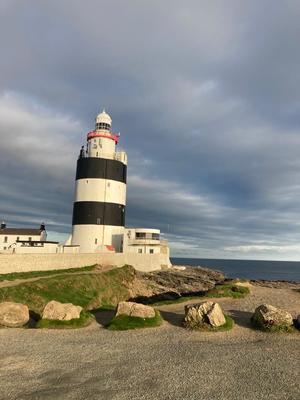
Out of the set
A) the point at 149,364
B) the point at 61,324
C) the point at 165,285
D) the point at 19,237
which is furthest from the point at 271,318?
the point at 19,237

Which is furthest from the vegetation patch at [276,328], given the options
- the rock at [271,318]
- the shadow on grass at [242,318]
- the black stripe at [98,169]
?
the black stripe at [98,169]

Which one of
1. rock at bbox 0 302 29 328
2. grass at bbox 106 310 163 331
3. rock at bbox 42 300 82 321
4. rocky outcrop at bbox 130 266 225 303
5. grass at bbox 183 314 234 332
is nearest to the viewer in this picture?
grass at bbox 183 314 234 332

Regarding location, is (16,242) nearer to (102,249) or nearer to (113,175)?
(102,249)

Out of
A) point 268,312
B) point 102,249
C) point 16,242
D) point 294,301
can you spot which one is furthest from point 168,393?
point 16,242

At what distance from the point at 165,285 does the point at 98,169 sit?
1988 centimetres

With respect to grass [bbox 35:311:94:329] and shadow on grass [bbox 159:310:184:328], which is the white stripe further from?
grass [bbox 35:311:94:329]

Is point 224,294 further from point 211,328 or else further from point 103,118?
point 103,118

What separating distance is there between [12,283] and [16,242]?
2423 cm

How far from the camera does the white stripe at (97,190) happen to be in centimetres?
5462

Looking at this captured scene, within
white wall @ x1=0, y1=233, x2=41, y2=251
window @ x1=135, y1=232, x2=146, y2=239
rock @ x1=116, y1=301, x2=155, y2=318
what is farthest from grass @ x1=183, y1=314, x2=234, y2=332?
white wall @ x1=0, y1=233, x2=41, y2=251

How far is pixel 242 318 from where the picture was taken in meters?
21.8

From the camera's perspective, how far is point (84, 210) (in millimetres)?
54531

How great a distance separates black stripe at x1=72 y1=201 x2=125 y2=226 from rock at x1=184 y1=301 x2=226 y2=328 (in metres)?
35.9

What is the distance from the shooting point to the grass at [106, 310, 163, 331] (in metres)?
19.3
